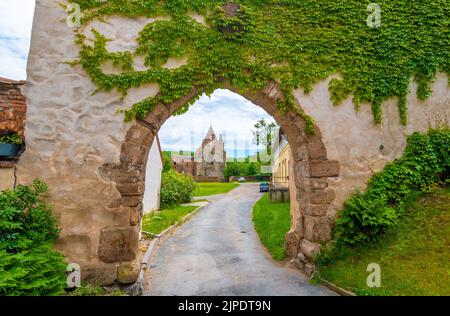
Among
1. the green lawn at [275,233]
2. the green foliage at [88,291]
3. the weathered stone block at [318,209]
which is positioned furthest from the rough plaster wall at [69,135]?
the green lawn at [275,233]

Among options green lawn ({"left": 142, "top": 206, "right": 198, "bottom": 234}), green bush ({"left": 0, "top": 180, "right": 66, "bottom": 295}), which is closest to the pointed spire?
green lawn ({"left": 142, "top": 206, "right": 198, "bottom": 234})

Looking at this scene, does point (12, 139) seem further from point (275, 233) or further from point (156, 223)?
point (275, 233)

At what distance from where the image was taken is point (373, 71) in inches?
230

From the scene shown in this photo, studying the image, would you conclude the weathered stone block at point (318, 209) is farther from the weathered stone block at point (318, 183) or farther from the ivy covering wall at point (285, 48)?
the ivy covering wall at point (285, 48)

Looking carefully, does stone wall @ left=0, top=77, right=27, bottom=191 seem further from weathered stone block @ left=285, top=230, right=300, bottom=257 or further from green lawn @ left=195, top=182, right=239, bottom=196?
green lawn @ left=195, top=182, right=239, bottom=196

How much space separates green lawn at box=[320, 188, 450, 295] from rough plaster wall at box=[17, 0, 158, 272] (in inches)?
162

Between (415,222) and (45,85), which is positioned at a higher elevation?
(45,85)

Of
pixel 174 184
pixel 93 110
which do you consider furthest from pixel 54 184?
pixel 174 184

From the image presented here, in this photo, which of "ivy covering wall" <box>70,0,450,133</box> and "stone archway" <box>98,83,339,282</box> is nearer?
"stone archway" <box>98,83,339,282</box>

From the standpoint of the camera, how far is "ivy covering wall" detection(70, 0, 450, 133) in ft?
16.9
